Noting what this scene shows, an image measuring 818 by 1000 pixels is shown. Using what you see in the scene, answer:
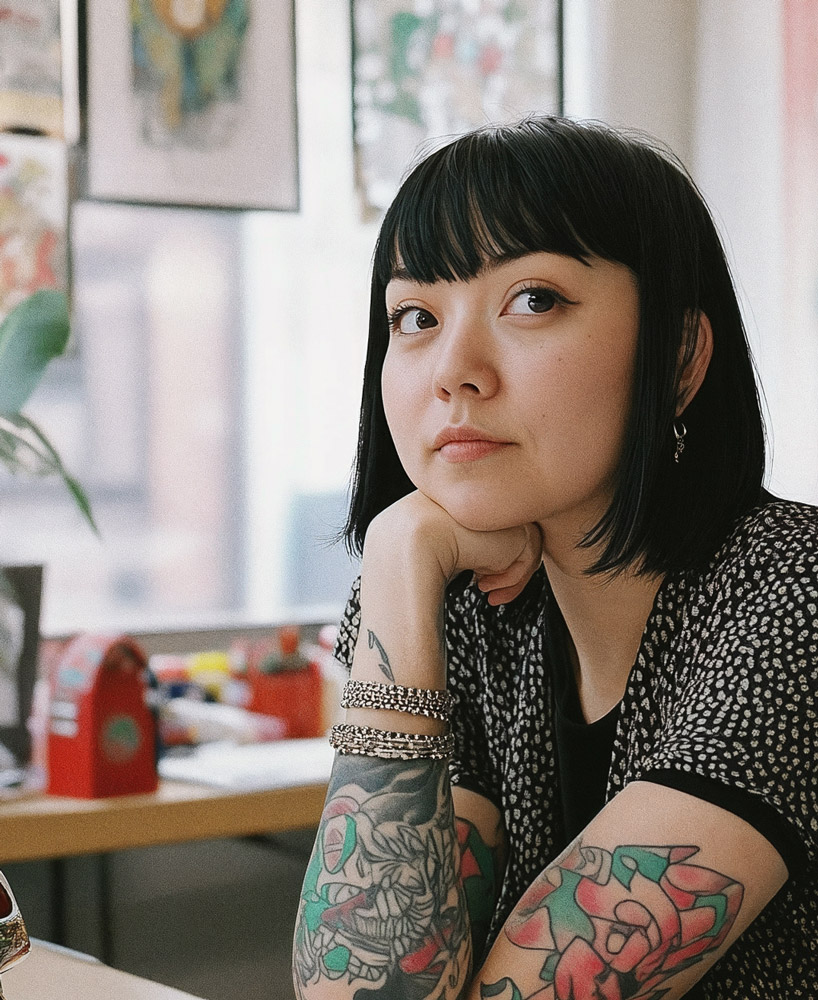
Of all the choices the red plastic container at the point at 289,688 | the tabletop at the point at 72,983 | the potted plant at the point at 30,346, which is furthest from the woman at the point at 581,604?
the red plastic container at the point at 289,688

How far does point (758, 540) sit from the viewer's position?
3.30 feet

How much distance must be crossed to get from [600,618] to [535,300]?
313 millimetres

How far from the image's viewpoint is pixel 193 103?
8.19 ft

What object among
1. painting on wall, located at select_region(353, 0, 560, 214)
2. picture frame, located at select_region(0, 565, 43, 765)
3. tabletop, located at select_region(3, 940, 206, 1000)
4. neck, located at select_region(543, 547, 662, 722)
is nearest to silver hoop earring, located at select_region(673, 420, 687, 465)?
neck, located at select_region(543, 547, 662, 722)

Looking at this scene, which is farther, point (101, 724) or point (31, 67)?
point (31, 67)

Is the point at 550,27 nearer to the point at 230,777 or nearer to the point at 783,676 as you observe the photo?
the point at 230,777

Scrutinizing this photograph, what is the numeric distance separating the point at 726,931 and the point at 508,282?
0.51 m

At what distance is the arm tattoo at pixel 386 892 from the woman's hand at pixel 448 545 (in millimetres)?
178

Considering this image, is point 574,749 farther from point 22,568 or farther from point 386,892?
point 22,568

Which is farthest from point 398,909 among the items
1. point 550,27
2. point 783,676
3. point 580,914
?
point 550,27

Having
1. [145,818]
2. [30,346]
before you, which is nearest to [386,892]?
[145,818]

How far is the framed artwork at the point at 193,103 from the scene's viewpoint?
243 centimetres

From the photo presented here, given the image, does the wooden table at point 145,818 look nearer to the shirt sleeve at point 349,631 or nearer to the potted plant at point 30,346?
the potted plant at point 30,346

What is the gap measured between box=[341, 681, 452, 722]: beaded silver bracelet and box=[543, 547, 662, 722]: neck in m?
0.19
